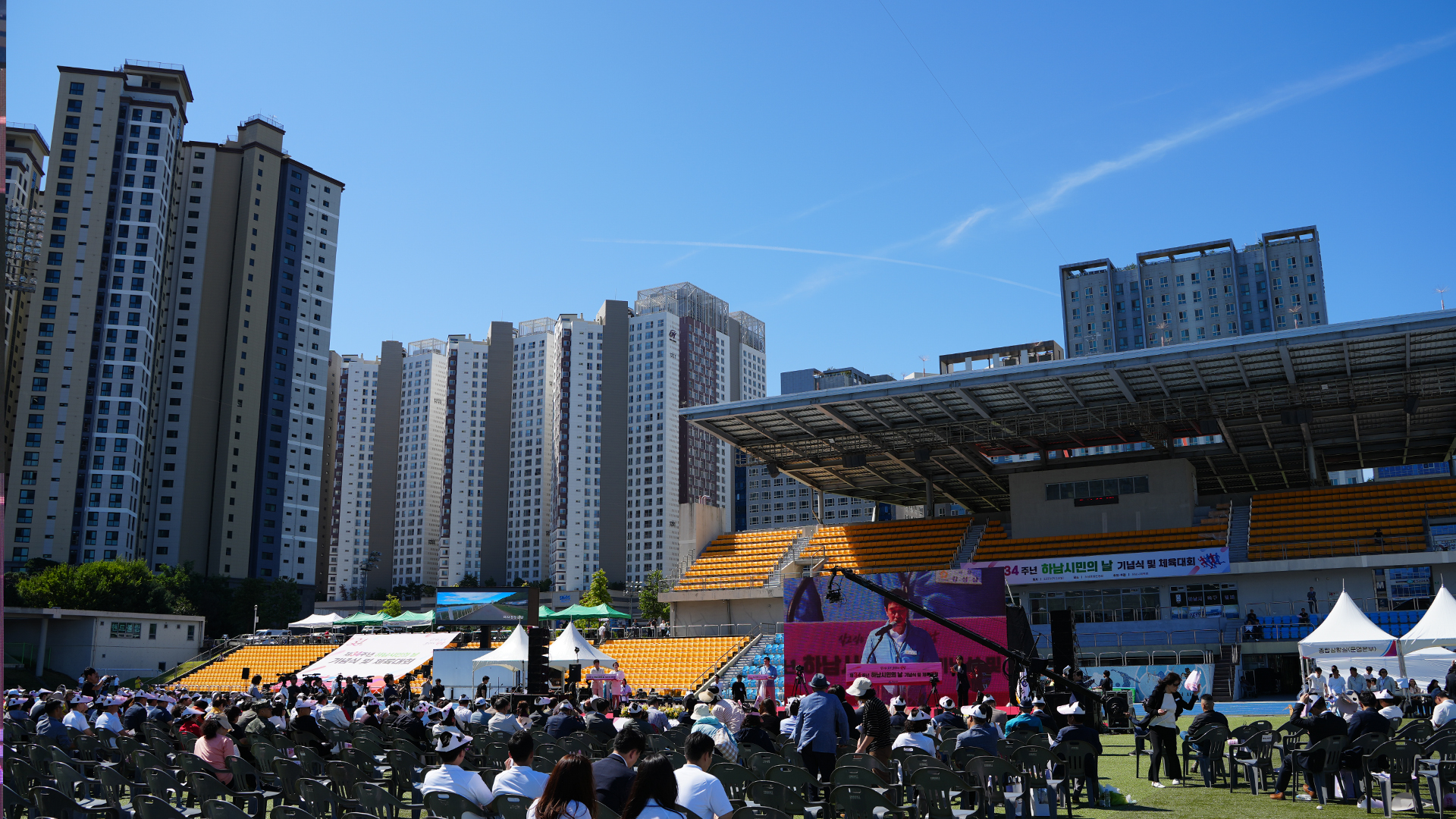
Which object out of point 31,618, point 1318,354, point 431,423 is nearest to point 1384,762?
point 1318,354

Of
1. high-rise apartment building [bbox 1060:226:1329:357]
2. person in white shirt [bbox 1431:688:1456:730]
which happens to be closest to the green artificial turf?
person in white shirt [bbox 1431:688:1456:730]

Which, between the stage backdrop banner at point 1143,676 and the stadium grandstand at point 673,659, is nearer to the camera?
the stage backdrop banner at point 1143,676

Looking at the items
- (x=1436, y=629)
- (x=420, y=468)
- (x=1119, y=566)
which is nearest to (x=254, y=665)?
(x=1119, y=566)

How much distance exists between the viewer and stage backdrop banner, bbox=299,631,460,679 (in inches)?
1588

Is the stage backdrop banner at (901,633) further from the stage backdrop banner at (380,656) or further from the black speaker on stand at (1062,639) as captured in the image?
the stage backdrop banner at (380,656)

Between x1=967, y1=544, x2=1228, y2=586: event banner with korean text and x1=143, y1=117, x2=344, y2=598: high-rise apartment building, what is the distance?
79.3 metres

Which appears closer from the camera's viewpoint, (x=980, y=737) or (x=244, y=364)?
(x=980, y=737)

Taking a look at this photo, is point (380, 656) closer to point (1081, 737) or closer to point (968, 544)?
point (968, 544)

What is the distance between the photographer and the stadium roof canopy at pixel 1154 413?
31.9 meters

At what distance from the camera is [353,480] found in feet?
508

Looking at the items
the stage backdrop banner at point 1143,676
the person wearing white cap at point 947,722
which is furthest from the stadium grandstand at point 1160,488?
the person wearing white cap at point 947,722

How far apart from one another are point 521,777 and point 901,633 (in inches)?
922

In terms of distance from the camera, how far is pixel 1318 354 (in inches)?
1256

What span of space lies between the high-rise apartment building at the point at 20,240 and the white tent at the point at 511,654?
174ft
